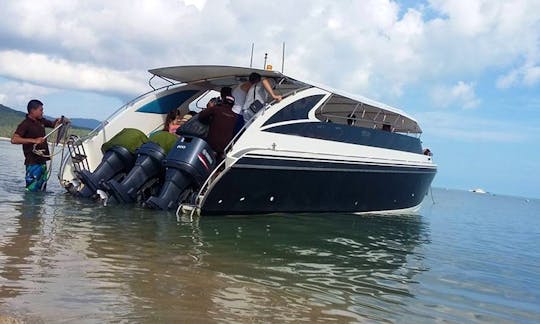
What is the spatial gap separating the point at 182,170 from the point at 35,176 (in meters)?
3.57

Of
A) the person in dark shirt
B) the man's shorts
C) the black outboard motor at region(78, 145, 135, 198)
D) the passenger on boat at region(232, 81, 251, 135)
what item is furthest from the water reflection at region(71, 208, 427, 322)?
the man's shorts

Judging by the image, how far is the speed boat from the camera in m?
8.35

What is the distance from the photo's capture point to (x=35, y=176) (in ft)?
32.7

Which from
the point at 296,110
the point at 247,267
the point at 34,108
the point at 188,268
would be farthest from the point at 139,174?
the point at 188,268

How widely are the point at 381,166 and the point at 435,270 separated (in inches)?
194

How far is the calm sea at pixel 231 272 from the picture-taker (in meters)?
3.68

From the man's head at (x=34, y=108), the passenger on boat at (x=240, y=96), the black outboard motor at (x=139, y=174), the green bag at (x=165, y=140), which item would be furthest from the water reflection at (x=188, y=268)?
the passenger on boat at (x=240, y=96)

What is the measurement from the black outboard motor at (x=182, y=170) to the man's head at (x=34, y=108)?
2895 mm

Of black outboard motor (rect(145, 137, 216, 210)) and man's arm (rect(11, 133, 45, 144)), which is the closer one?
black outboard motor (rect(145, 137, 216, 210))

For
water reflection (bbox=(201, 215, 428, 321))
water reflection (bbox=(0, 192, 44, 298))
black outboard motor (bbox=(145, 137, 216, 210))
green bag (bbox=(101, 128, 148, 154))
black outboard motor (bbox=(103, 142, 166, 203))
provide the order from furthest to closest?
green bag (bbox=(101, 128, 148, 154)) < black outboard motor (bbox=(103, 142, 166, 203)) < black outboard motor (bbox=(145, 137, 216, 210)) < water reflection (bbox=(201, 215, 428, 321)) < water reflection (bbox=(0, 192, 44, 298))

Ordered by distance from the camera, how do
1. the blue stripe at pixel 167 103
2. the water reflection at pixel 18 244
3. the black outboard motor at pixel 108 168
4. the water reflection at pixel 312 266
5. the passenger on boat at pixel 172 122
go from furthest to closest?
the blue stripe at pixel 167 103, the passenger on boat at pixel 172 122, the black outboard motor at pixel 108 168, the water reflection at pixel 312 266, the water reflection at pixel 18 244

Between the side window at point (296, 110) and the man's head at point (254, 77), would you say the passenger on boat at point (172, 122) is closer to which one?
the man's head at point (254, 77)

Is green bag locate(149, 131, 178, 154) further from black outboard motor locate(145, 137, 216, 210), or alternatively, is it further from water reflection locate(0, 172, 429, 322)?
water reflection locate(0, 172, 429, 322)

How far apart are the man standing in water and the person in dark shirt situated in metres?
3.09
